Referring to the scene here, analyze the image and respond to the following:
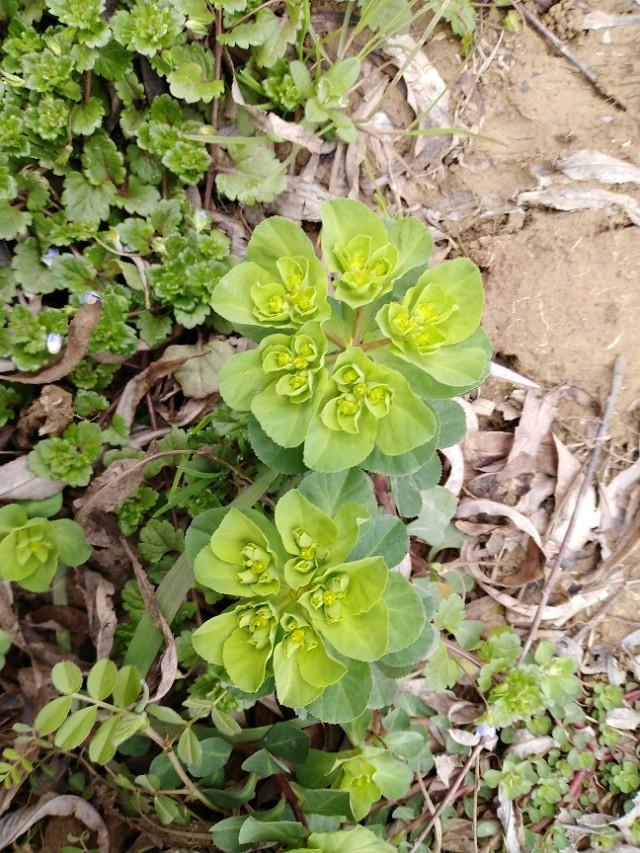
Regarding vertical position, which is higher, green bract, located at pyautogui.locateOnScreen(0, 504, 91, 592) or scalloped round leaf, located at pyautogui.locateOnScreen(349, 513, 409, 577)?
scalloped round leaf, located at pyautogui.locateOnScreen(349, 513, 409, 577)

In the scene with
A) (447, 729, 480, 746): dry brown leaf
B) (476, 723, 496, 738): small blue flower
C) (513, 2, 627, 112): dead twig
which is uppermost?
(513, 2, 627, 112): dead twig

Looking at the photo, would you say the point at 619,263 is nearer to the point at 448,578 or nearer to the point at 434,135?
the point at 434,135

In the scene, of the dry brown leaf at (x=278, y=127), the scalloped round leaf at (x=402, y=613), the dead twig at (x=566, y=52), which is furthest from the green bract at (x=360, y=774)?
the dead twig at (x=566, y=52)

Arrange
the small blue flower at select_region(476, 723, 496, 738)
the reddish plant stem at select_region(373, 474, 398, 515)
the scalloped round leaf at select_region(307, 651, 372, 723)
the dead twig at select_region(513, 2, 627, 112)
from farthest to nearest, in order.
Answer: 1. the dead twig at select_region(513, 2, 627, 112)
2. the small blue flower at select_region(476, 723, 496, 738)
3. the reddish plant stem at select_region(373, 474, 398, 515)
4. the scalloped round leaf at select_region(307, 651, 372, 723)

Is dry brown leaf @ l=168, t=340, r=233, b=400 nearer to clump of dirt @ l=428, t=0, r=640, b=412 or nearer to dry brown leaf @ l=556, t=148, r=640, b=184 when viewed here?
clump of dirt @ l=428, t=0, r=640, b=412

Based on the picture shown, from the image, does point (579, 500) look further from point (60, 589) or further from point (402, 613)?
point (60, 589)

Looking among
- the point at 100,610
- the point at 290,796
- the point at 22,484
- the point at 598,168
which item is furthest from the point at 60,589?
the point at 598,168

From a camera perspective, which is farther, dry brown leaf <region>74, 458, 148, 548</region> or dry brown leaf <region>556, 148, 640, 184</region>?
dry brown leaf <region>556, 148, 640, 184</region>

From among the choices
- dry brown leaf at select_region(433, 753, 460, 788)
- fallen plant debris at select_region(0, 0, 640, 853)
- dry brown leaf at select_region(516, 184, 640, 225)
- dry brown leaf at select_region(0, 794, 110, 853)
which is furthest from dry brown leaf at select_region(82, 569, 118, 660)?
dry brown leaf at select_region(516, 184, 640, 225)
